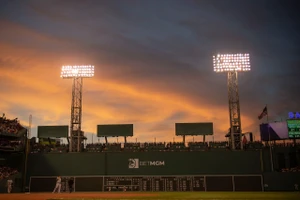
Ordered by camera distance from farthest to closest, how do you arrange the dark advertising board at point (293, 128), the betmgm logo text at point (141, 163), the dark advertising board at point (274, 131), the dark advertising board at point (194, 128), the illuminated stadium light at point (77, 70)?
the dark advertising board at point (274, 131) < the dark advertising board at point (293, 128) < the dark advertising board at point (194, 128) < the illuminated stadium light at point (77, 70) < the betmgm logo text at point (141, 163)

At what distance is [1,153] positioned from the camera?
43969mm

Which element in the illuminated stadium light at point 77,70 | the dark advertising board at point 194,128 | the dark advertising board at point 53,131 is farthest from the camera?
the dark advertising board at point 53,131

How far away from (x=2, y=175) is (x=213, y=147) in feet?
93.7

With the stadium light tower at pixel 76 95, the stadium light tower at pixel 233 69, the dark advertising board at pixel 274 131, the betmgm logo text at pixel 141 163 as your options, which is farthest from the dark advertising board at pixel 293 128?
the stadium light tower at pixel 76 95

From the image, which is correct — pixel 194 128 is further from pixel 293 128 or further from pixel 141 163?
pixel 293 128

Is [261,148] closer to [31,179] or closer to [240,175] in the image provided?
[240,175]

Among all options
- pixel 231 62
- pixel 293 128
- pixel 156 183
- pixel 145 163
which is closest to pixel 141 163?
pixel 145 163

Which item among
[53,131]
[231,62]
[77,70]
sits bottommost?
[53,131]

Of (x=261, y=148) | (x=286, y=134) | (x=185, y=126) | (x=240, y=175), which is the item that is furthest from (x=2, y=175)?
(x=286, y=134)

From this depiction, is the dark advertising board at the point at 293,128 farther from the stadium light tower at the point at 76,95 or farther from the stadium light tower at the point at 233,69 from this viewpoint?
the stadium light tower at the point at 76,95

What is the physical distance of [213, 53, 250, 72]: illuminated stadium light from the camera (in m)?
44.4

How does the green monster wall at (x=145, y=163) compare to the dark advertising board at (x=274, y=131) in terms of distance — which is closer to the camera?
the green monster wall at (x=145, y=163)

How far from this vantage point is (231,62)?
44531 millimetres

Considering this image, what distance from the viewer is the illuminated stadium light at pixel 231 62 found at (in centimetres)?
4438
